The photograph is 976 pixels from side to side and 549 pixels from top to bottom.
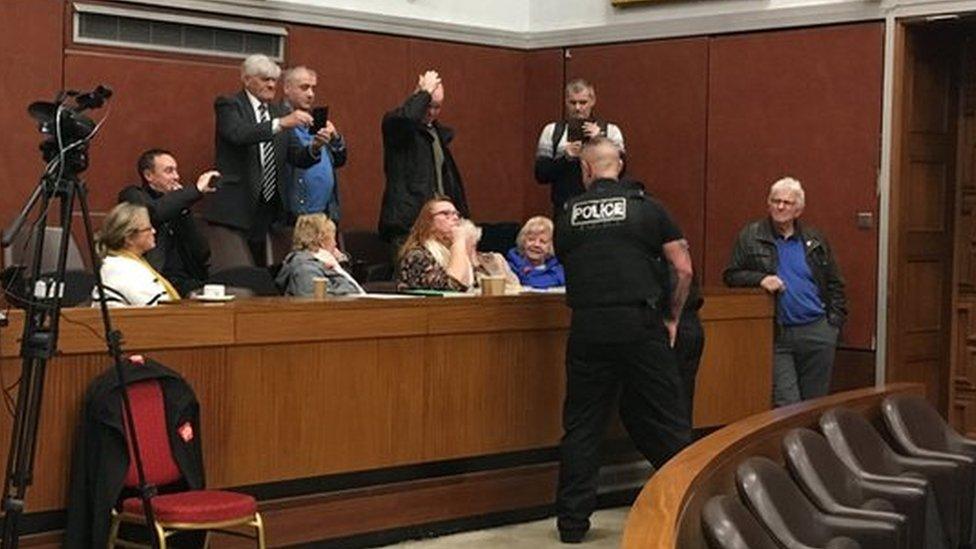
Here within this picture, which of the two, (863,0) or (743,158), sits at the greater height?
(863,0)

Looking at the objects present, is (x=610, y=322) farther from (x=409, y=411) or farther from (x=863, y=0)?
(x=863, y=0)

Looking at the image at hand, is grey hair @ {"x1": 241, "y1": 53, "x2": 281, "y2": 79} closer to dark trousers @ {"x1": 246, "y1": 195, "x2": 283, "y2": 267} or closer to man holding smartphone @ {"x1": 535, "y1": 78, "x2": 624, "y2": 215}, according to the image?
dark trousers @ {"x1": 246, "y1": 195, "x2": 283, "y2": 267}

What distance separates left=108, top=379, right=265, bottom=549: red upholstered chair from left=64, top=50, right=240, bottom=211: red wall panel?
12.0ft

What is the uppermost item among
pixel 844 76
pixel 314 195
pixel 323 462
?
pixel 844 76

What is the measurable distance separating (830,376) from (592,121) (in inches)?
70.7

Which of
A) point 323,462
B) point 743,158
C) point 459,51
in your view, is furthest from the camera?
→ point 459,51

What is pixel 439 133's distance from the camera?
28.4 feet

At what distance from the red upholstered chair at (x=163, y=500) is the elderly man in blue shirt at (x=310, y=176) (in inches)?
116

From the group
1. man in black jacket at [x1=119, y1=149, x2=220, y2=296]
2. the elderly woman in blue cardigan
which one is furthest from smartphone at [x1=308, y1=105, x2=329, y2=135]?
the elderly woman in blue cardigan

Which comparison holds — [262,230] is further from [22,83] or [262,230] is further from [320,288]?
[320,288]

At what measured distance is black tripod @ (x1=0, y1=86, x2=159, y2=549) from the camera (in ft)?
16.0

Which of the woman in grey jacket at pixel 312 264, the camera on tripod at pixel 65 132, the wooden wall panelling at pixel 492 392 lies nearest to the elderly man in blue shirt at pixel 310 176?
the woman in grey jacket at pixel 312 264

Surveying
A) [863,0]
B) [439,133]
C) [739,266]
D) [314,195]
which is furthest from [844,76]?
[314,195]

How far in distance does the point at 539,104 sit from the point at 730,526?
7.62 metres
